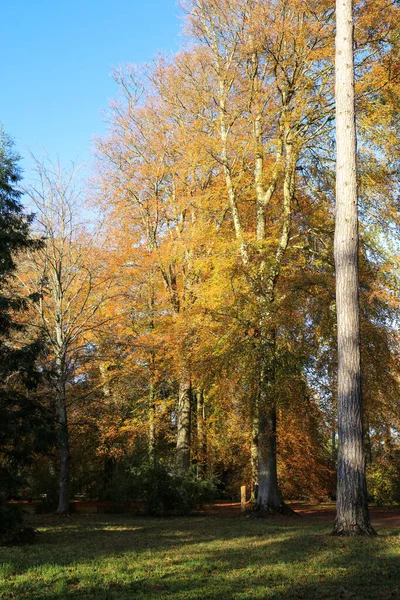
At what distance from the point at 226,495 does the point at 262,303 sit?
1782cm

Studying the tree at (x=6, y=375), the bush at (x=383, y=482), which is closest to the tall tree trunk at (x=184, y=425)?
the bush at (x=383, y=482)

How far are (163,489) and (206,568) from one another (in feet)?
39.6

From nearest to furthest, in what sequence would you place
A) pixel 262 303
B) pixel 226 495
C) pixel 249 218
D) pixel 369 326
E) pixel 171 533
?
1. pixel 171 533
2. pixel 369 326
3. pixel 262 303
4. pixel 249 218
5. pixel 226 495

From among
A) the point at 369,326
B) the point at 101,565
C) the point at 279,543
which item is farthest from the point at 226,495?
the point at 101,565

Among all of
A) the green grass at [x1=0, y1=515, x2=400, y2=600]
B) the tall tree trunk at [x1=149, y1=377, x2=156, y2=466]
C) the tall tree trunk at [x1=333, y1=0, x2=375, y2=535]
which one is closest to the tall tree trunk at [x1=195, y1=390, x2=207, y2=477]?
the tall tree trunk at [x1=149, y1=377, x2=156, y2=466]

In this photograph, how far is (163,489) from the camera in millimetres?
18812

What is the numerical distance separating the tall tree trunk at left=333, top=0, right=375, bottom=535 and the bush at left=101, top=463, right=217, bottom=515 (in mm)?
9528

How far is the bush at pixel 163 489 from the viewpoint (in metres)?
18.8

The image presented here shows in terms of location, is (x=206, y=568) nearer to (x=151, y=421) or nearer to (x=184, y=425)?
(x=184, y=425)

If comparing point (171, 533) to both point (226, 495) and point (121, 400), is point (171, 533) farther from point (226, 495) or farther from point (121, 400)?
point (226, 495)

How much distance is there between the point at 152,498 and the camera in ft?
61.7

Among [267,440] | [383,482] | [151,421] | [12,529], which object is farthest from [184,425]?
[12,529]

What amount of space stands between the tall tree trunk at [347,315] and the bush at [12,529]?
5531 mm

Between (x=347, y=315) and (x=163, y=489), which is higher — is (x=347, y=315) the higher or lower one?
the higher one
